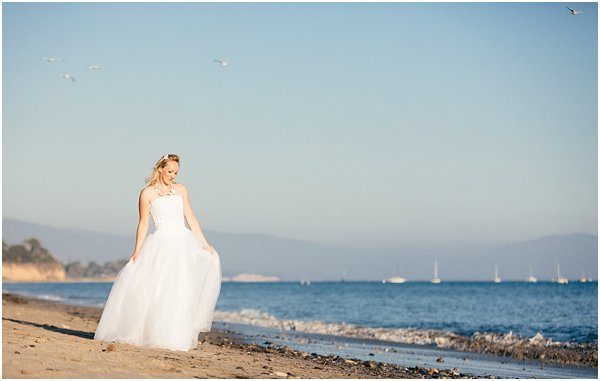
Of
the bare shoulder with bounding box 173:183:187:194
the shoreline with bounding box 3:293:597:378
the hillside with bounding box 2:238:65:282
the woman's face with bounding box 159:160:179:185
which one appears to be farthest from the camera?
the hillside with bounding box 2:238:65:282

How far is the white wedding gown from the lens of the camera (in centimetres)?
1104

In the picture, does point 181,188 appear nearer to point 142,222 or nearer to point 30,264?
point 142,222

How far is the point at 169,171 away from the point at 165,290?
61.0 inches

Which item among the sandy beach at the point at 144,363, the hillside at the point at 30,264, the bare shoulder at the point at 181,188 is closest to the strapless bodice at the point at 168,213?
the bare shoulder at the point at 181,188

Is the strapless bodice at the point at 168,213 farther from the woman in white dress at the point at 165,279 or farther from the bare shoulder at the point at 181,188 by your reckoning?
the bare shoulder at the point at 181,188

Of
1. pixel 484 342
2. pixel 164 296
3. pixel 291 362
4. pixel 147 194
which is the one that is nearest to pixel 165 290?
pixel 164 296

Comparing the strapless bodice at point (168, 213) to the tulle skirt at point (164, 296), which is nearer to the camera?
the tulle skirt at point (164, 296)

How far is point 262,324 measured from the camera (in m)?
27.8

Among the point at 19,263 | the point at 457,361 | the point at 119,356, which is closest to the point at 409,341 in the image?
the point at 457,361

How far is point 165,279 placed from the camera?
11172 mm

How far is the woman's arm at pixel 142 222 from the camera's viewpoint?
11352 millimetres

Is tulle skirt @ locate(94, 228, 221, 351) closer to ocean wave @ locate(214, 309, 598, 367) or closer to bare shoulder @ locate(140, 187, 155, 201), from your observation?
bare shoulder @ locate(140, 187, 155, 201)

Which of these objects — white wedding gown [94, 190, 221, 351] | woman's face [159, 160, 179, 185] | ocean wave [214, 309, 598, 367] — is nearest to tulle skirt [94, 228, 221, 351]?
white wedding gown [94, 190, 221, 351]

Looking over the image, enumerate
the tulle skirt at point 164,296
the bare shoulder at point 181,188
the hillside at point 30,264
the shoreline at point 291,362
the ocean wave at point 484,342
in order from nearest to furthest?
the shoreline at point 291,362 → the tulle skirt at point 164,296 → the bare shoulder at point 181,188 → the ocean wave at point 484,342 → the hillside at point 30,264
